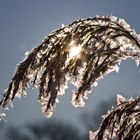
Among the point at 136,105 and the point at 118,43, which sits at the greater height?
the point at 118,43

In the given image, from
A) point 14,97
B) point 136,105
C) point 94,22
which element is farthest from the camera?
point 136,105

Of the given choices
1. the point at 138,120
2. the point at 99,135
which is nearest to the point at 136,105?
the point at 138,120

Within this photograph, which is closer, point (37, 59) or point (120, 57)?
point (37, 59)

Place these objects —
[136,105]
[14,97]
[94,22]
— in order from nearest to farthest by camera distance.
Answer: [14,97] < [94,22] < [136,105]

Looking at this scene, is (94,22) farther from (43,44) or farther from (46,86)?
(46,86)
